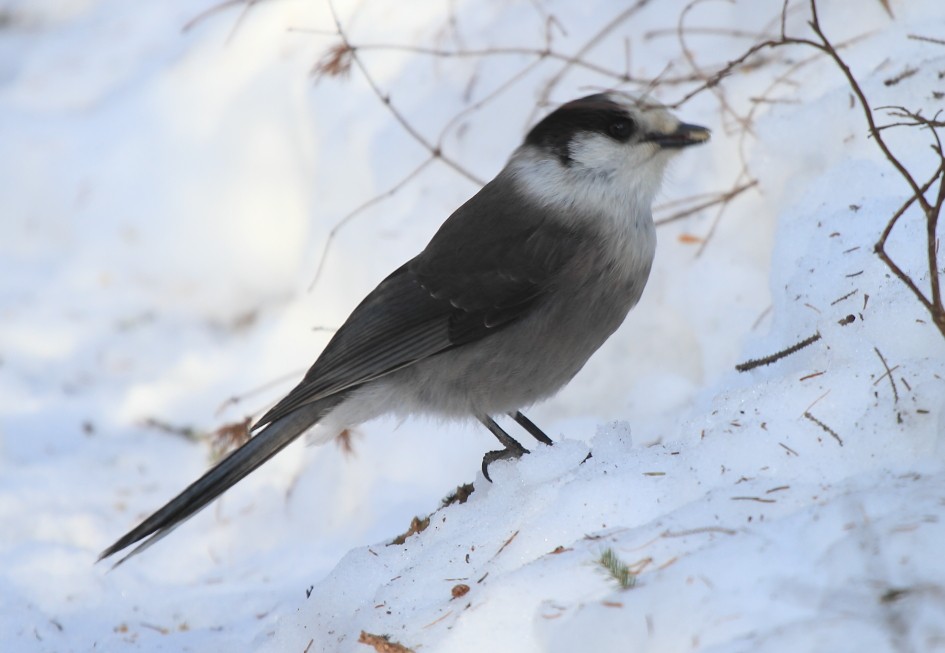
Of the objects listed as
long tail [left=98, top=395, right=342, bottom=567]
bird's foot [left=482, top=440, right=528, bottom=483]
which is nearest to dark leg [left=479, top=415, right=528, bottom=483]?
bird's foot [left=482, top=440, right=528, bottom=483]

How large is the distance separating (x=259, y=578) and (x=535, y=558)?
203cm

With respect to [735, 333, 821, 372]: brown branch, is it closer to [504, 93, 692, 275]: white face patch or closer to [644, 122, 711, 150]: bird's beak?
[504, 93, 692, 275]: white face patch

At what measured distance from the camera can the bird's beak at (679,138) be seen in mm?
3529

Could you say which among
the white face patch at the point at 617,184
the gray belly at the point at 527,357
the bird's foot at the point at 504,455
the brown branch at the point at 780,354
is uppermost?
the white face patch at the point at 617,184

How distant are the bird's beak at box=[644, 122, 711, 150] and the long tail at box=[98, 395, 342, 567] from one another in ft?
4.25

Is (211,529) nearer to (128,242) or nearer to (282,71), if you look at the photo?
(128,242)

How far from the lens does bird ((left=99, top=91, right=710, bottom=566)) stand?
136 inches

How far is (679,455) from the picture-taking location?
8.11ft

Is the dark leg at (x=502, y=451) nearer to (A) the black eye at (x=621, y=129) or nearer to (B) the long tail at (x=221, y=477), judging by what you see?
(B) the long tail at (x=221, y=477)

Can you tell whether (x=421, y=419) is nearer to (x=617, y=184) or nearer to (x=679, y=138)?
(x=617, y=184)

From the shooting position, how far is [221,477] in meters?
3.14

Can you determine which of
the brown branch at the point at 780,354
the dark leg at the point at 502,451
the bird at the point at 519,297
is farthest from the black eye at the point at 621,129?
the dark leg at the point at 502,451

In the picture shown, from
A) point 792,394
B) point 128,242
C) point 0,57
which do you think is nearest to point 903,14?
point 792,394

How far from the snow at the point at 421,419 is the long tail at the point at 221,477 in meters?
0.40
